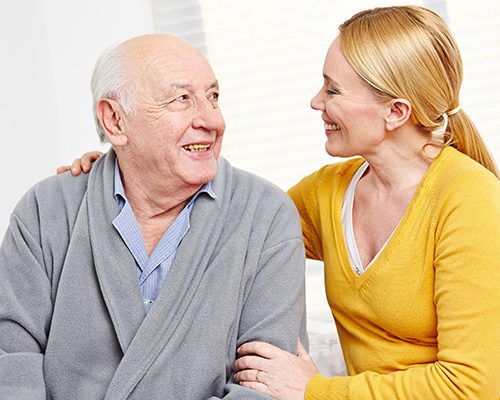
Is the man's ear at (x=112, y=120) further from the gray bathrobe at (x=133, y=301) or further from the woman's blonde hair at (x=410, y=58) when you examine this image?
the woman's blonde hair at (x=410, y=58)

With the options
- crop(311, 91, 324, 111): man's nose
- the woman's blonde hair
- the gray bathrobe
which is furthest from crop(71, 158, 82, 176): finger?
the woman's blonde hair

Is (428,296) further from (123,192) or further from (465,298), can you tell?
(123,192)

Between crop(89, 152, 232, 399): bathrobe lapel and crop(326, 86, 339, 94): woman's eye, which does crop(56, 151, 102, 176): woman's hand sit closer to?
crop(89, 152, 232, 399): bathrobe lapel

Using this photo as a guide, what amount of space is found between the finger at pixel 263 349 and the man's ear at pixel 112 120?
0.57 metres


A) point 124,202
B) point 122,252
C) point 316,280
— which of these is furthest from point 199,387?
point 316,280

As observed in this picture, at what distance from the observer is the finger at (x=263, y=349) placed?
1883 mm

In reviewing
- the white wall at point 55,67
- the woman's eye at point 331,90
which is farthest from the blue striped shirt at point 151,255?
the white wall at point 55,67

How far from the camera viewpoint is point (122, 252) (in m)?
2.02

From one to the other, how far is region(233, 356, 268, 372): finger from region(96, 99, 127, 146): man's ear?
0.59 meters

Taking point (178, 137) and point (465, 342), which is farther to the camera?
point (178, 137)

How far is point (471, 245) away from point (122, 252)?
804 millimetres

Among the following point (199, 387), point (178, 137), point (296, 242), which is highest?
point (178, 137)

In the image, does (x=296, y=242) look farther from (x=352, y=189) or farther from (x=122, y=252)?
(x=122, y=252)

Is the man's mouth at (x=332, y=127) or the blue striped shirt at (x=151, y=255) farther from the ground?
the man's mouth at (x=332, y=127)
